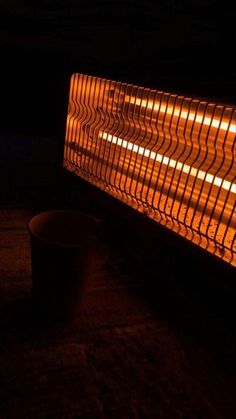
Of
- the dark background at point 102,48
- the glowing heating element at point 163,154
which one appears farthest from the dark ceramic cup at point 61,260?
the dark background at point 102,48

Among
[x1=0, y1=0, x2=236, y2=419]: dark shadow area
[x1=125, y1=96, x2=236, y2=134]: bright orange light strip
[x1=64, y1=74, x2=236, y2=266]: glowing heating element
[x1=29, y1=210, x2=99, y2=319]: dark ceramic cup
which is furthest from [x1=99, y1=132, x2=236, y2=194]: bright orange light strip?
[x1=29, y1=210, x2=99, y2=319]: dark ceramic cup

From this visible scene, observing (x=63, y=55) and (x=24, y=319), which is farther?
(x=63, y=55)

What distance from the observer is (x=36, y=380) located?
5.94ft

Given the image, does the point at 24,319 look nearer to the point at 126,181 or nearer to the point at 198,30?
the point at 126,181

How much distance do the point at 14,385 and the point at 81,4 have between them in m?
4.27

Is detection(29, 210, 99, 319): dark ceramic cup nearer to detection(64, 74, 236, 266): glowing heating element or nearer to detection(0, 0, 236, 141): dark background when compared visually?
detection(64, 74, 236, 266): glowing heating element

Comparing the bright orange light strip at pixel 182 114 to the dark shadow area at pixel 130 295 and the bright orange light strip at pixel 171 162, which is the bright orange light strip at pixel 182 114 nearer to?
the dark shadow area at pixel 130 295

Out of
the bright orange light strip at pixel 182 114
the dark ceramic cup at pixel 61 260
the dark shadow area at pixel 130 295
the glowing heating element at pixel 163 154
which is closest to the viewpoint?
the dark shadow area at pixel 130 295

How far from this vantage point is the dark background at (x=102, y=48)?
3.22 metres

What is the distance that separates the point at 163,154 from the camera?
2586 mm

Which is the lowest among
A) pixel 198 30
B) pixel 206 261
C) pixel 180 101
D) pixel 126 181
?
pixel 206 261

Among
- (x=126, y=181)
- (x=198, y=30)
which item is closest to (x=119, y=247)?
(x=126, y=181)

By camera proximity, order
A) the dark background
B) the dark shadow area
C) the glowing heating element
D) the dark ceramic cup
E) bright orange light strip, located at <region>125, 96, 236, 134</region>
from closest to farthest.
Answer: the dark shadow area < the dark ceramic cup < bright orange light strip, located at <region>125, 96, 236, 134</region> < the glowing heating element < the dark background

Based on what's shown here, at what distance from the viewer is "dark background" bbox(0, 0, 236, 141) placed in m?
3.22
